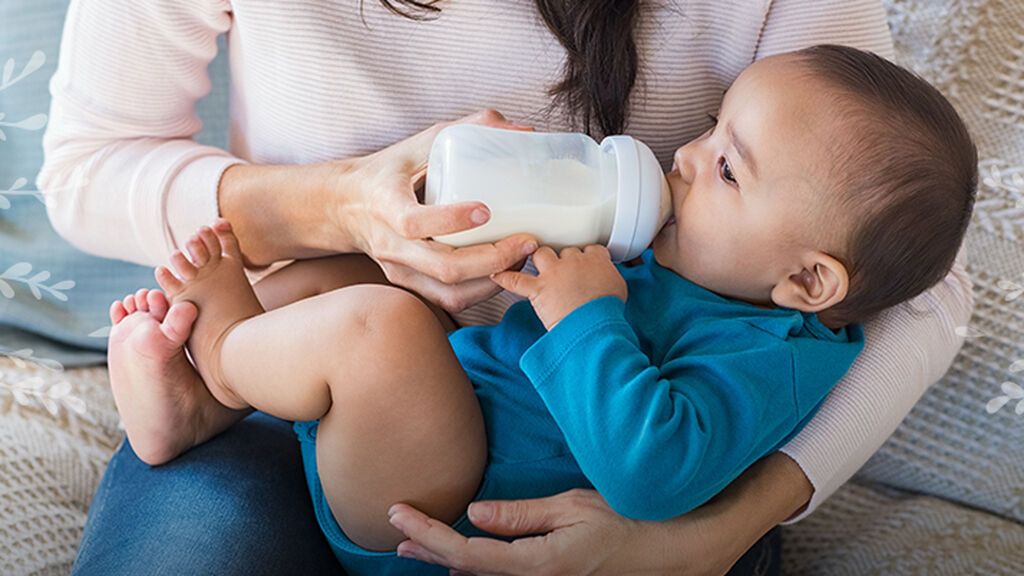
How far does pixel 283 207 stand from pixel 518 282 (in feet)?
1.03

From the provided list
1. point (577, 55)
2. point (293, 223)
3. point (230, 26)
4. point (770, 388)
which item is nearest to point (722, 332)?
point (770, 388)

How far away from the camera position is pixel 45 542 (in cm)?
114

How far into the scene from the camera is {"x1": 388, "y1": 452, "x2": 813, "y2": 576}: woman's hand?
90cm

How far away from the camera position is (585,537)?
92cm

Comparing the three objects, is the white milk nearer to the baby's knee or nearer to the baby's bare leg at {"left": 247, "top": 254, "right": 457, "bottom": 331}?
the baby's knee

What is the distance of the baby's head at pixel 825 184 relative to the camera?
0.94 meters

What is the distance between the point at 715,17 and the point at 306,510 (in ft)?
2.27

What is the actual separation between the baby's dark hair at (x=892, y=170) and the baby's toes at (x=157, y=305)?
67 centimetres

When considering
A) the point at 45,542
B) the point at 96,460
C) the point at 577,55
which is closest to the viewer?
the point at 577,55

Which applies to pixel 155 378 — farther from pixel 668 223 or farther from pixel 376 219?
pixel 668 223

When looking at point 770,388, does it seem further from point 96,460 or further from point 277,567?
point 96,460
